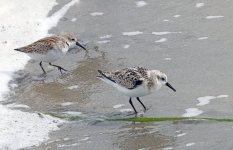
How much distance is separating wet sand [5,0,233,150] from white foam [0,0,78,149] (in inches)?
7.3

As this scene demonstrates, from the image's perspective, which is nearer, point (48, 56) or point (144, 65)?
point (144, 65)

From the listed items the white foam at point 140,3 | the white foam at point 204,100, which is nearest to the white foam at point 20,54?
the white foam at point 140,3

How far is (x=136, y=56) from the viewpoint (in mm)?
10594

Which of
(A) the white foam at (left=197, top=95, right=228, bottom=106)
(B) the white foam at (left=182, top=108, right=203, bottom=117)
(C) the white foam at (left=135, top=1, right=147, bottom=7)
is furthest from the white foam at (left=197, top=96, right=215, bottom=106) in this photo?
(C) the white foam at (left=135, top=1, right=147, bottom=7)

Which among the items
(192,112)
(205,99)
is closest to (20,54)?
(205,99)

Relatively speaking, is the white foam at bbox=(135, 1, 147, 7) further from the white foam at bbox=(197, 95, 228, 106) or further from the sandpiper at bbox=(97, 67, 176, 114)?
the white foam at bbox=(197, 95, 228, 106)

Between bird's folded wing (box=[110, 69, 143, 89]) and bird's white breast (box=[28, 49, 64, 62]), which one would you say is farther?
bird's white breast (box=[28, 49, 64, 62])

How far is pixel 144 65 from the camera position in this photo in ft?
33.3

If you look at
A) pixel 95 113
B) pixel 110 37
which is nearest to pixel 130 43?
pixel 110 37

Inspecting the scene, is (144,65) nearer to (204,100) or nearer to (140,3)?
(204,100)

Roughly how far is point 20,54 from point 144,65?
2417 millimetres

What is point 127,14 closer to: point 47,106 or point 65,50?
point 65,50

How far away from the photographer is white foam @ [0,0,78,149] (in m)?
7.60

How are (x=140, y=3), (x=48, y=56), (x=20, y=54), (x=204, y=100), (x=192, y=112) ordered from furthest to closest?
(x=140, y=3)
(x=20, y=54)
(x=48, y=56)
(x=204, y=100)
(x=192, y=112)
